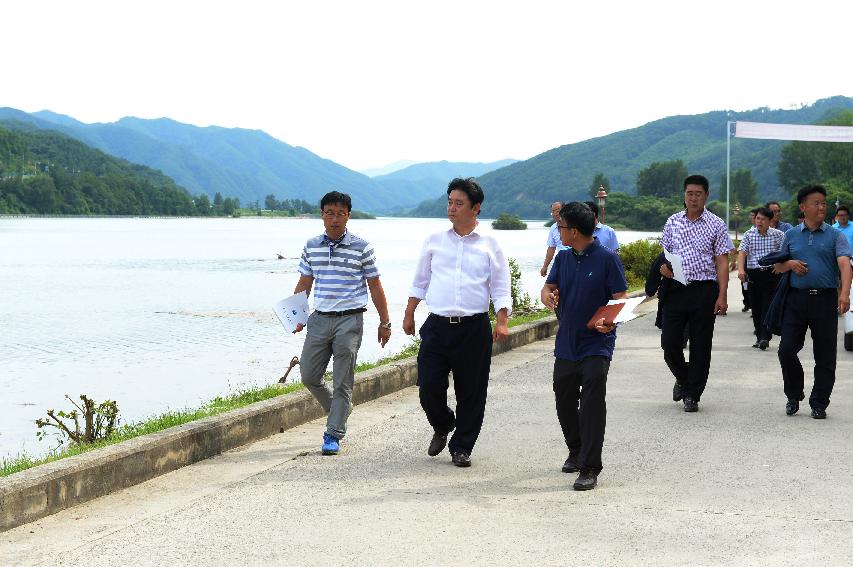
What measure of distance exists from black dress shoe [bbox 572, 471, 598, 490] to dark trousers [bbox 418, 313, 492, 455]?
93 cm

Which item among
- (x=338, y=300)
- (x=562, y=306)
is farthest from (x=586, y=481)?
(x=338, y=300)

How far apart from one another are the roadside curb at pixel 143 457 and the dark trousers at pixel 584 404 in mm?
2356

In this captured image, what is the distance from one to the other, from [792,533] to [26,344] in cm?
2067

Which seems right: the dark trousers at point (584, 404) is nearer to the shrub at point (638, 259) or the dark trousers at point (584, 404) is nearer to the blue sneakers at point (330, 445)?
the blue sneakers at point (330, 445)

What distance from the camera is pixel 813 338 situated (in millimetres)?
8766

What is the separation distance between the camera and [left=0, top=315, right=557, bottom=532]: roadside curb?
5539 mm

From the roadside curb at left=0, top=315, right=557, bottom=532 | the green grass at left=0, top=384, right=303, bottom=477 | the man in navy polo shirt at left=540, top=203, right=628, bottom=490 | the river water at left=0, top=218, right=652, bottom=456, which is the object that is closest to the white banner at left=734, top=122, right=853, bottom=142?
the river water at left=0, top=218, right=652, bottom=456

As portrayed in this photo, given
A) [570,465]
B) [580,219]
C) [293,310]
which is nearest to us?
[580,219]

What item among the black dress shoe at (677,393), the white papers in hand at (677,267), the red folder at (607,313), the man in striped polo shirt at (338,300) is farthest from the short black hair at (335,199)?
the black dress shoe at (677,393)

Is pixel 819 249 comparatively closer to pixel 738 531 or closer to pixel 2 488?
pixel 738 531

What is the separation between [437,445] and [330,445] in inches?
28.3

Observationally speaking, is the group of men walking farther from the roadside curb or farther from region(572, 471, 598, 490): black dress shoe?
the roadside curb

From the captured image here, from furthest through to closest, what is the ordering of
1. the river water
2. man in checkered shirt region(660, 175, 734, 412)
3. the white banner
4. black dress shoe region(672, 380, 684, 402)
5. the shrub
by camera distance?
the white banner < the shrub < the river water < black dress shoe region(672, 380, 684, 402) < man in checkered shirt region(660, 175, 734, 412)

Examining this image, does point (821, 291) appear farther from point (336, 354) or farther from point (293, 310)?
point (293, 310)
